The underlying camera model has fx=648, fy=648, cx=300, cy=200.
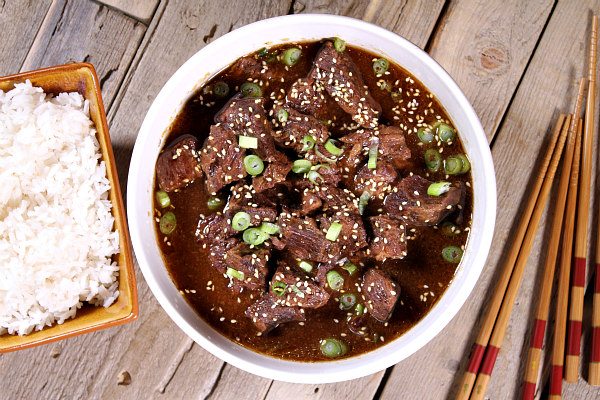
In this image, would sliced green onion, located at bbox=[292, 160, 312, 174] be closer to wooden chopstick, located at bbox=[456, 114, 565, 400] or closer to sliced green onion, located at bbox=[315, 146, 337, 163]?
sliced green onion, located at bbox=[315, 146, 337, 163]

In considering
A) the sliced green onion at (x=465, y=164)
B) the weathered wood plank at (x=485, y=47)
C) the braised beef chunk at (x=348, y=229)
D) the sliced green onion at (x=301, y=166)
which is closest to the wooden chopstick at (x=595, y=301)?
the weathered wood plank at (x=485, y=47)

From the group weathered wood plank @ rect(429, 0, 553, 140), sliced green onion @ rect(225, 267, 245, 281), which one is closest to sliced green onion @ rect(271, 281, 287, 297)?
sliced green onion @ rect(225, 267, 245, 281)

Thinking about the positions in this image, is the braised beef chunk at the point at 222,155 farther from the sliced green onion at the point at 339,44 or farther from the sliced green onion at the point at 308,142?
the sliced green onion at the point at 339,44

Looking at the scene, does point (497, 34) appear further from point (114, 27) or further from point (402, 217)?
point (114, 27)

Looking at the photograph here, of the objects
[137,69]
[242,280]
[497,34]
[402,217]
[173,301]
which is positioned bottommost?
[173,301]

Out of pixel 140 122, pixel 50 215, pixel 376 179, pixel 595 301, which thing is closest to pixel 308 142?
pixel 376 179

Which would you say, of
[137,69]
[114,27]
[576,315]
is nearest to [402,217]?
[576,315]

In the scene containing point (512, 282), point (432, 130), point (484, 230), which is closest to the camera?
point (484, 230)
